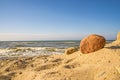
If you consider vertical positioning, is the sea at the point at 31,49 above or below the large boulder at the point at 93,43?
below

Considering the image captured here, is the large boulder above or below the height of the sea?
above

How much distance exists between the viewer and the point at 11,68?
7668mm

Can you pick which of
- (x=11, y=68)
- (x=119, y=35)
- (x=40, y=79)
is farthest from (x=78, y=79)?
(x=119, y=35)

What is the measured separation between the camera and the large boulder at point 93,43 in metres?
7.05

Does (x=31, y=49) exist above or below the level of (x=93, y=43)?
below

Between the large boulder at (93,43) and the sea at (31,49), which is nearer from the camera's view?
the large boulder at (93,43)

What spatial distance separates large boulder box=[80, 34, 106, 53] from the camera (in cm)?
705

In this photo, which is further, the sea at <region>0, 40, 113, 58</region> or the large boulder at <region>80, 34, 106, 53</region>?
the sea at <region>0, 40, 113, 58</region>

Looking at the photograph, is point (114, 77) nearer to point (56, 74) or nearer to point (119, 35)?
point (56, 74)

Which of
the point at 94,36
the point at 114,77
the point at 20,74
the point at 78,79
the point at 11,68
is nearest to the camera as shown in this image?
the point at 114,77

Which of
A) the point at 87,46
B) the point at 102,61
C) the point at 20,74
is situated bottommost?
the point at 20,74

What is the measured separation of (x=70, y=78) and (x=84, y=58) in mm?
2075

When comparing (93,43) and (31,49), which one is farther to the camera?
(31,49)

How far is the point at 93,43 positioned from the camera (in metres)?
7.10
